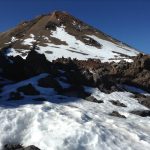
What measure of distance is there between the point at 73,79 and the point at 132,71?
13.3 m

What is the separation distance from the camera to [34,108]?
28.9 meters

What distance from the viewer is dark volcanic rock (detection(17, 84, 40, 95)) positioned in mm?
36406

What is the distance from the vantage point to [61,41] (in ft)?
405

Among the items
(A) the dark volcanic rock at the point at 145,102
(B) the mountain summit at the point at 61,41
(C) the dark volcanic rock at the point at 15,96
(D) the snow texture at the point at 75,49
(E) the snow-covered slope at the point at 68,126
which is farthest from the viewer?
(B) the mountain summit at the point at 61,41

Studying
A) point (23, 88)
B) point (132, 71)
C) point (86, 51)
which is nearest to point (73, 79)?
point (23, 88)

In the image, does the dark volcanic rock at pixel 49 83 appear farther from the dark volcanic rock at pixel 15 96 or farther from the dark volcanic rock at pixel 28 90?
the dark volcanic rock at pixel 15 96

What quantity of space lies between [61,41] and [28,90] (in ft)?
287

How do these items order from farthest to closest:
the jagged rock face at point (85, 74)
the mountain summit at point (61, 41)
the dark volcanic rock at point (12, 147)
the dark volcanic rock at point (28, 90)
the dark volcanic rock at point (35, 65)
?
the mountain summit at point (61, 41) → the dark volcanic rock at point (35, 65) → the jagged rock face at point (85, 74) → the dark volcanic rock at point (28, 90) → the dark volcanic rock at point (12, 147)

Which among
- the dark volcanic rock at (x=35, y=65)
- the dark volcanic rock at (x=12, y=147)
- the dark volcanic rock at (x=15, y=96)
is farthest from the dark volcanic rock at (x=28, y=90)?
the dark volcanic rock at (x=12, y=147)

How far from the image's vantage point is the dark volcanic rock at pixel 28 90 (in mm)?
36406

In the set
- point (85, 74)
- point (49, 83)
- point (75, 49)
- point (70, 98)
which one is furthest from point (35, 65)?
point (75, 49)

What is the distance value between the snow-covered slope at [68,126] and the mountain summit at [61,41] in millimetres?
58589

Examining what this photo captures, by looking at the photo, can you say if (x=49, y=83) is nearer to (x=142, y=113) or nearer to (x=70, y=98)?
(x=70, y=98)

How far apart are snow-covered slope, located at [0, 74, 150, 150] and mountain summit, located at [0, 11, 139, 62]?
58589 mm
